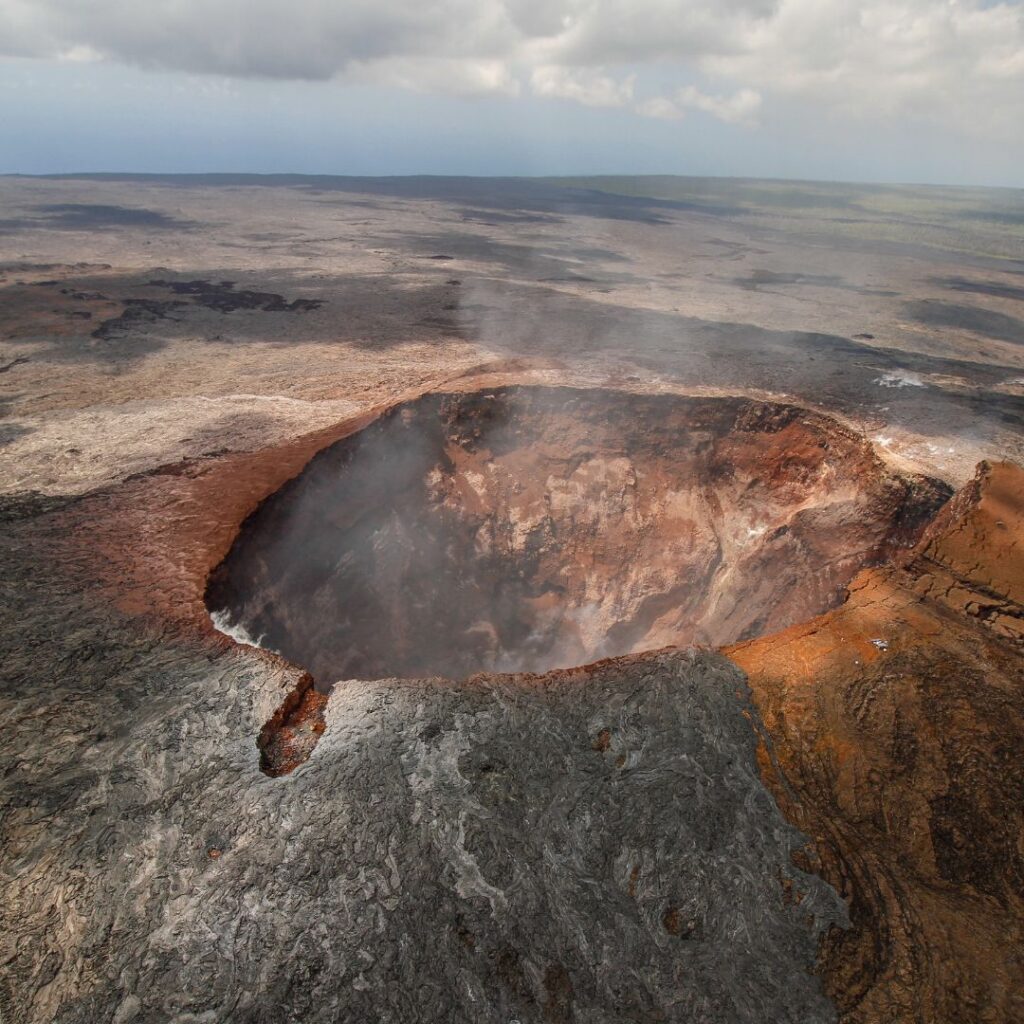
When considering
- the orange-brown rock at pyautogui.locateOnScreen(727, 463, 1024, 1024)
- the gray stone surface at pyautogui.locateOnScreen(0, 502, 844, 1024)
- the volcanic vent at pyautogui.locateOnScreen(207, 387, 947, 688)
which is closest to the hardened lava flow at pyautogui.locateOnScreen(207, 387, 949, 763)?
the volcanic vent at pyautogui.locateOnScreen(207, 387, 947, 688)

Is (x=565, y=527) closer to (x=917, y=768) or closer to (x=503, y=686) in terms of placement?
(x=503, y=686)

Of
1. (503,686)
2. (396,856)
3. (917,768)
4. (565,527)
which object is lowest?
(565,527)

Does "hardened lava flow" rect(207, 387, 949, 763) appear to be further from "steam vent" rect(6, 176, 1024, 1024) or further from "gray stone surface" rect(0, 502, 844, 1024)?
"gray stone surface" rect(0, 502, 844, 1024)

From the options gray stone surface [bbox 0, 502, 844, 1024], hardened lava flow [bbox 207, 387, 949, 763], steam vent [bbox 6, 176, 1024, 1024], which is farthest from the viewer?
hardened lava flow [bbox 207, 387, 949, 763]

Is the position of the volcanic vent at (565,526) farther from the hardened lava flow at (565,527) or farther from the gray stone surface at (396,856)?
the gray stone surface at (396,856)

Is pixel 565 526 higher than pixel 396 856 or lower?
lower

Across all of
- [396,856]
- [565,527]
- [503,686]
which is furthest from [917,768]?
[565,527]

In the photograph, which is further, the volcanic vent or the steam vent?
the volcanic vent
